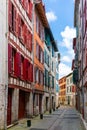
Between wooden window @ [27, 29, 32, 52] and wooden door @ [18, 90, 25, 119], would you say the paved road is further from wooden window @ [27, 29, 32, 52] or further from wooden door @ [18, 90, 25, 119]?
wooden window @ [27, 29, 32, 52]

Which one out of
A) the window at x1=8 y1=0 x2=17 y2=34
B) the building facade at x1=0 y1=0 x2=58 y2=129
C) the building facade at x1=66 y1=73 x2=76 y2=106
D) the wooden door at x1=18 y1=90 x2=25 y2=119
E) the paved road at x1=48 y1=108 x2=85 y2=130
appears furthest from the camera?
the building facade at x1=66 y1=73 x2=76 y2=106

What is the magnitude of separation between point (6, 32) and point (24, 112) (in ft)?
47.6

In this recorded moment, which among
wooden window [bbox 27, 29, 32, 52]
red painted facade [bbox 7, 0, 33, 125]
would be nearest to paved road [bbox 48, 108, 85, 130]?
red painted facade [bbox 7, 0, 33, 125]

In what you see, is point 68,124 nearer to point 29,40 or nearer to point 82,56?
point 82,56

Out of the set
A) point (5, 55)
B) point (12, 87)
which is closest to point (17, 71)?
point (12, 87)

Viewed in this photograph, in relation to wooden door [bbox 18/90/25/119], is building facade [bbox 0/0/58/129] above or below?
above

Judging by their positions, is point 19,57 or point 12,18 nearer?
point 12,18

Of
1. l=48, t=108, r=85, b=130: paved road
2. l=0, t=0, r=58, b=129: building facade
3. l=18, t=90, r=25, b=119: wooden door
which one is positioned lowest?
l=48, t=108, r=85, b=130: paved road

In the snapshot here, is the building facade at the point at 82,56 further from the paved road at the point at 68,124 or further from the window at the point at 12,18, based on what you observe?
the window at the point at 12,18

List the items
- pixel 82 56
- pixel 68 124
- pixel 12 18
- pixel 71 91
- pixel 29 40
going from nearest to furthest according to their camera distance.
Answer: pixel 12 18 → pixel 68 124 → pixel 82 56 → pixel 29 40 → pixel 71 91

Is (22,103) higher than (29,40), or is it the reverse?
(29,40)

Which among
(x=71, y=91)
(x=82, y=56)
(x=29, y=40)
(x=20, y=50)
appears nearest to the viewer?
(x=20, y=50)

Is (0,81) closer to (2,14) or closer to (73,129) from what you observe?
(2,14)

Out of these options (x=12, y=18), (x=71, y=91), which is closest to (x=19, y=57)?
(x=12, y=18)
